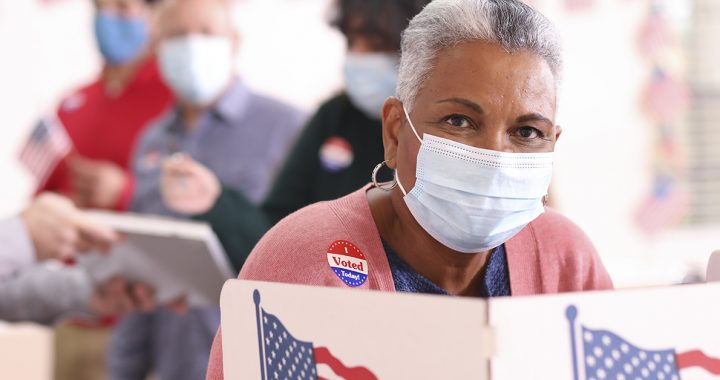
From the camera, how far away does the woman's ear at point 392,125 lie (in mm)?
1472

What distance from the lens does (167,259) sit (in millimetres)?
2490

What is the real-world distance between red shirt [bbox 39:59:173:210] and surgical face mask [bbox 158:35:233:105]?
0.44 metres

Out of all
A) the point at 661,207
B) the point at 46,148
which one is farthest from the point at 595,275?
the point at 661,207

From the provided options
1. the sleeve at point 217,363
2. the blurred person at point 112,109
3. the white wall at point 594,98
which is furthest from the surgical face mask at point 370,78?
the white wall at point 594,98

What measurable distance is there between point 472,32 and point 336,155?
111 centimetres

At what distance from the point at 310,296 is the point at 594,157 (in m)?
4.76

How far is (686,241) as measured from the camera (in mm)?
5715

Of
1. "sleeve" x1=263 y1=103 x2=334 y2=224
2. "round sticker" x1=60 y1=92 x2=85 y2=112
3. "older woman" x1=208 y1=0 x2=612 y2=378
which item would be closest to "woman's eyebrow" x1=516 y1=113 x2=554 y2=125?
"older woman" x1=208 y1=0 x2=612 y2=378

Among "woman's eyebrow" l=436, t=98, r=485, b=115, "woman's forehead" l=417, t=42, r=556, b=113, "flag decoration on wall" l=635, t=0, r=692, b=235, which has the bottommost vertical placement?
"flag decoration on wall" l=635, t=0, r=692, b=235

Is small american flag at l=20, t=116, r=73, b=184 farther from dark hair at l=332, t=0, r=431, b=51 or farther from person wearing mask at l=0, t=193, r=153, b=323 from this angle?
dark hair at l=332, t=0, r=431, b=51

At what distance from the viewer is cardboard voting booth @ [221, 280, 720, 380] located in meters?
0.89

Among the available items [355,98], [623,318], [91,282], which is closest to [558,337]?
[623,318]

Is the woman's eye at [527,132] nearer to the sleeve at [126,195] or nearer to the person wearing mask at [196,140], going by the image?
the person wearing mask at [196,140]

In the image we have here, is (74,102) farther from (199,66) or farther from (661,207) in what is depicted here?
(661,207)
